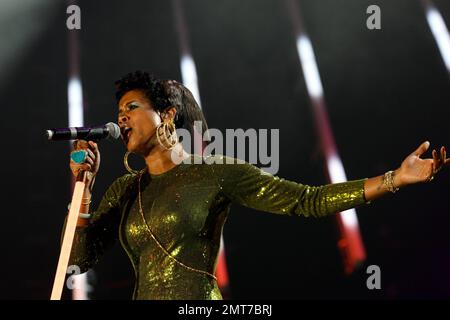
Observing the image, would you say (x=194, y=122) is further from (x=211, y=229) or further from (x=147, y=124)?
(x=211, y=229)

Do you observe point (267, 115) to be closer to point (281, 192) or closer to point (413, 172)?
point (281, 192)

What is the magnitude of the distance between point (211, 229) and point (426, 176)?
615mm

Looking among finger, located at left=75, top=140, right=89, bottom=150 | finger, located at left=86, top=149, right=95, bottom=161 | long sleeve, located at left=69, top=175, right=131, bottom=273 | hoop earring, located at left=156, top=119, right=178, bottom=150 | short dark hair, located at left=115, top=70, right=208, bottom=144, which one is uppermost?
short dark hair, located at left=115, top=70, right=208, bottom=144

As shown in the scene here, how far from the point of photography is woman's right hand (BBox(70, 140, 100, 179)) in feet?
5.32

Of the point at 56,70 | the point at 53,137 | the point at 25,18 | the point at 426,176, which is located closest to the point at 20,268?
the point at 56,70

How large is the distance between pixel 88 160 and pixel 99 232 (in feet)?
1.05

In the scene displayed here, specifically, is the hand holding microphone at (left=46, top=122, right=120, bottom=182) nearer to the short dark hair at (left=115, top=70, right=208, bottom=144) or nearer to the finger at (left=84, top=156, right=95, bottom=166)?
the finger at (left=84, top=156, right=95, bottom=166)

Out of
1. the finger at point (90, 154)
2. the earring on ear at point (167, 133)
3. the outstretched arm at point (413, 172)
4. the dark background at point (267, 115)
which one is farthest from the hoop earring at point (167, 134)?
the dark background at point (267, 115)

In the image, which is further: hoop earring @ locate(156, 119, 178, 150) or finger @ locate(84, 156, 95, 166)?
hoop earring @ locate(156, 119, 178, 150)

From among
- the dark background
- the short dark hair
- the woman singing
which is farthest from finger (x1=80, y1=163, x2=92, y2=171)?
the dark background

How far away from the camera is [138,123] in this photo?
5.97 ft

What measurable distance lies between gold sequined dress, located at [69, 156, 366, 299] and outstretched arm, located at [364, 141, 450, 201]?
37mm

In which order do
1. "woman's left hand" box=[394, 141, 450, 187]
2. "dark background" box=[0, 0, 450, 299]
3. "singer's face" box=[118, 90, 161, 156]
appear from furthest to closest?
1. "dark background" box=[0, 0, 450, 299]
2. "singer's face" box=[118, 90, 161, 156]
3. "woman's left hand" box=[394, 141, 450, 187]

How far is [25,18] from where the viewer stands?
392cm
